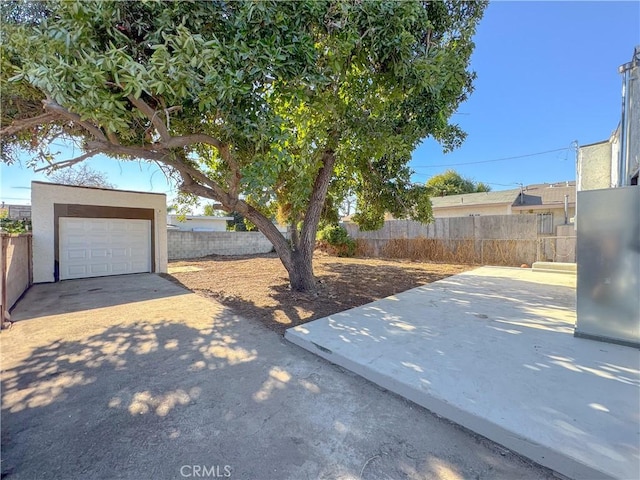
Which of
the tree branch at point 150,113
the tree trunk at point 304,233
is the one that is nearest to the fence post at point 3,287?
the tree branch at point 150,113

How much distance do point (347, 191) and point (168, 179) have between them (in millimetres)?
5135

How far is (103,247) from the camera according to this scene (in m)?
8.55

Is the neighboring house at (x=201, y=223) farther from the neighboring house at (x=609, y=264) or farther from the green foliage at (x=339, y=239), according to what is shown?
the neighboring house at (x=609, y=264)

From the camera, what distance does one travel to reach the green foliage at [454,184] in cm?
2564

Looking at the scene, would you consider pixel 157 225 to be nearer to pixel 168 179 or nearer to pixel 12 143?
pixel 168 179

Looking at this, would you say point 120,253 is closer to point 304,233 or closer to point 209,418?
point 304,233

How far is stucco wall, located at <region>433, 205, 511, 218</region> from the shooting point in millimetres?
16859

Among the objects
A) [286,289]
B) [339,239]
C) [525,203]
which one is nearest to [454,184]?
[525,203]

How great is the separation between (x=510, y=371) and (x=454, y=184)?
27.0m

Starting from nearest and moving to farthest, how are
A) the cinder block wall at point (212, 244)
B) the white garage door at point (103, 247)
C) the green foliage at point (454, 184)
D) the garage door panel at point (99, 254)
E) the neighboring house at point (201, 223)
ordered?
the white garage door at point (103, 247) → the garage door panel at point (99, 254) → the cinder block wall at point (212, 244) → the neighboring house at point (201, 223) → the green foliage at point (454, 184)

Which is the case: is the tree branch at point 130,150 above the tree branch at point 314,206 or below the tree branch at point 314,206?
above

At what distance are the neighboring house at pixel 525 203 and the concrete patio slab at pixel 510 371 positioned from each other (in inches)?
540

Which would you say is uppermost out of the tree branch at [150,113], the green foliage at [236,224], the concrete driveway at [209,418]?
the tree branch at [150,113]

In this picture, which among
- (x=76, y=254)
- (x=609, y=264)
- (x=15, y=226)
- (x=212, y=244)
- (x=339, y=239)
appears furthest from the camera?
(x=212, y=244)
